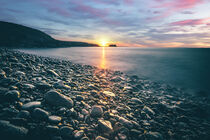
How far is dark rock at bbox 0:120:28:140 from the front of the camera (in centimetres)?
178

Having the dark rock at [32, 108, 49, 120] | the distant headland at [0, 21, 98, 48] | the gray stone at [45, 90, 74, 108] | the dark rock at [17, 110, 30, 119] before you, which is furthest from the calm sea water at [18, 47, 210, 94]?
the distant headland at [0, 21, 98, 48]

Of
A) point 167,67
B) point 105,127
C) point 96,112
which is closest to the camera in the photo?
point 105,127

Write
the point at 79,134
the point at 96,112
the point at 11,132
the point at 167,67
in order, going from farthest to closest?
1. the point at 167,67
2. the point at 96,112
3. the point at 79,134
4. the point at 11,132

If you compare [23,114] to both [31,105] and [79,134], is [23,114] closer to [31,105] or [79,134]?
[31,105]

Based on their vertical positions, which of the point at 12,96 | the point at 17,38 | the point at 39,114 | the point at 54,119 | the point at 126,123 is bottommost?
the point at 126,123

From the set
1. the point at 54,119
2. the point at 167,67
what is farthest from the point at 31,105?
the point at 167,67

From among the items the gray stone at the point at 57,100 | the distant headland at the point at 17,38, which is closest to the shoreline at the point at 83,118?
the gray stone at the point at 57,100

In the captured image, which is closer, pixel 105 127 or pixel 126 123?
pixel 105 127

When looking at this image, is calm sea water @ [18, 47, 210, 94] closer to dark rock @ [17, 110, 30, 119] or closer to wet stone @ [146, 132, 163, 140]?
wet stone @ [146, 132, 163, 140]

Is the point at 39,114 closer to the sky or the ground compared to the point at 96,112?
closer to the sky

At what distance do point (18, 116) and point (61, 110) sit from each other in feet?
2.74

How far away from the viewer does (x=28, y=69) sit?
17.7ft

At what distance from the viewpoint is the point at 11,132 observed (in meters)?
1.82

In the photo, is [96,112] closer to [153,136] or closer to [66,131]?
[66,131]
